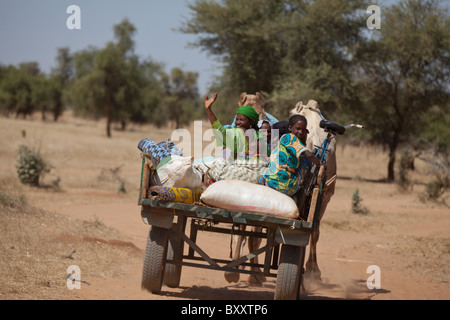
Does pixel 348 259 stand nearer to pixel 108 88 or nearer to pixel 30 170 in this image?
pixel 30 170

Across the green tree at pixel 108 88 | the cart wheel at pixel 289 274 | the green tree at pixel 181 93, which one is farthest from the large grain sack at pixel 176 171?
the green tree at pixel 181 93

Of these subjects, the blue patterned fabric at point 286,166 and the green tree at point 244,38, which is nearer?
the blue patterned fabric at point 286,166

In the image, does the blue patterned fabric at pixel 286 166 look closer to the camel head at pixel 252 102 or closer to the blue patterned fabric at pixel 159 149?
the blue patterned fabric at pixel 159 149

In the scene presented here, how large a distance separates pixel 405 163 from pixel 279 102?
581cm

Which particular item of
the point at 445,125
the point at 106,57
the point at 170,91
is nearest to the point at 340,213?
the point at 445,125

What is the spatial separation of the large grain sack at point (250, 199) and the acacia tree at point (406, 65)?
63.3ft

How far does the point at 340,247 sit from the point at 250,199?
552 centimetres

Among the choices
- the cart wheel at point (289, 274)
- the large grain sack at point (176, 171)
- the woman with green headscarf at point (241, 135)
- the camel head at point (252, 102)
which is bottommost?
the cart wheel at point (289, 274)

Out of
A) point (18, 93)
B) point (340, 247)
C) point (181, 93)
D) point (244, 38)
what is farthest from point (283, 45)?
point (181, 93)

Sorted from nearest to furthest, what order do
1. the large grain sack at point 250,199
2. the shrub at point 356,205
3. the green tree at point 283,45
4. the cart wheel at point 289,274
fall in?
1. the large grain sack at point 250,199
2. the cart wheel at point 289,274
3. the shrub at point 356,205
4. the green tree at point 283,45

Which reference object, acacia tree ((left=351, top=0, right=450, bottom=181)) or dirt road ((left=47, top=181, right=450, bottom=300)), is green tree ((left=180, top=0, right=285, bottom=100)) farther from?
dirt road ((left=47, top=181, right=450, bottom=300))

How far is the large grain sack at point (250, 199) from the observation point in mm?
4938

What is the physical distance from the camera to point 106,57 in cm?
4309

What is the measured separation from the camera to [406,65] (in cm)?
2403
